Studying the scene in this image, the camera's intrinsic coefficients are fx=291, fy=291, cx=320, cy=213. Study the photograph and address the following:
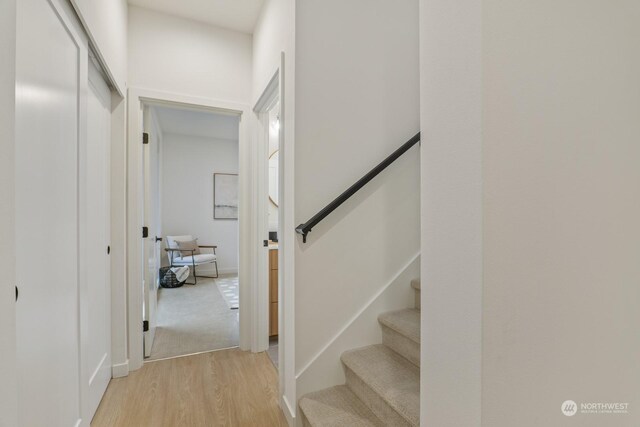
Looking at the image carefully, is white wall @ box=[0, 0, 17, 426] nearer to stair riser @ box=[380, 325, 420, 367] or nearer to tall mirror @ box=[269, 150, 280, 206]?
stair riser @ box=[380, 325, 420, 367]

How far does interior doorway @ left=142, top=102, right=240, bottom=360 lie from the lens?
12.1 ft

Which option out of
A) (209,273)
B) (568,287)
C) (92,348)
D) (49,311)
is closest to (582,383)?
(568,287)

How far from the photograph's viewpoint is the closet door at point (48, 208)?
37.0 inches

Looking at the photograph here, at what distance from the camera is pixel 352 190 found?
163 cm

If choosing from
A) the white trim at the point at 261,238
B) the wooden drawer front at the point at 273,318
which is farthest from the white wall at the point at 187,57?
the wooden drawer front at the point at 273,318

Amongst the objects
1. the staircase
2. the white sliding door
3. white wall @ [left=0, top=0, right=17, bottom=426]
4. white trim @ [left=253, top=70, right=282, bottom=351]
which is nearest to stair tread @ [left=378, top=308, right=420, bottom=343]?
the staircase

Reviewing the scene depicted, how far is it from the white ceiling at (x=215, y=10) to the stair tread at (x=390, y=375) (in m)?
2.64

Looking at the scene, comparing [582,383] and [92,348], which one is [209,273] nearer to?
[92,348]

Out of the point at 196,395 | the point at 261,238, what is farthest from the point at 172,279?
the point at 196,395

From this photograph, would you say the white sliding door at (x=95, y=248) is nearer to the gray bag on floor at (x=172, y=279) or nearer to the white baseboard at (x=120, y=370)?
the white baseboard at (x=120, y=370)

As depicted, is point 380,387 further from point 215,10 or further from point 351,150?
point 215,10

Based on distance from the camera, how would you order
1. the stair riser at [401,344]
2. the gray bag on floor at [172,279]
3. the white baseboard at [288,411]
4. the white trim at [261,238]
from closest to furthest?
the stair riser at [401,344]
the white baseboard at [288,411]
the white trim at [261,238]
the gray bag on floor at [172,279]

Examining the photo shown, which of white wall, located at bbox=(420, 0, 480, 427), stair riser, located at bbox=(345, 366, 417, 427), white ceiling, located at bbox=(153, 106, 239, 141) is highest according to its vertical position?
white ceiling, located at bbox=(153, 106, 239, 141)

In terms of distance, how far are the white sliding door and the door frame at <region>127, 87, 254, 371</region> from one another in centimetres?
18
